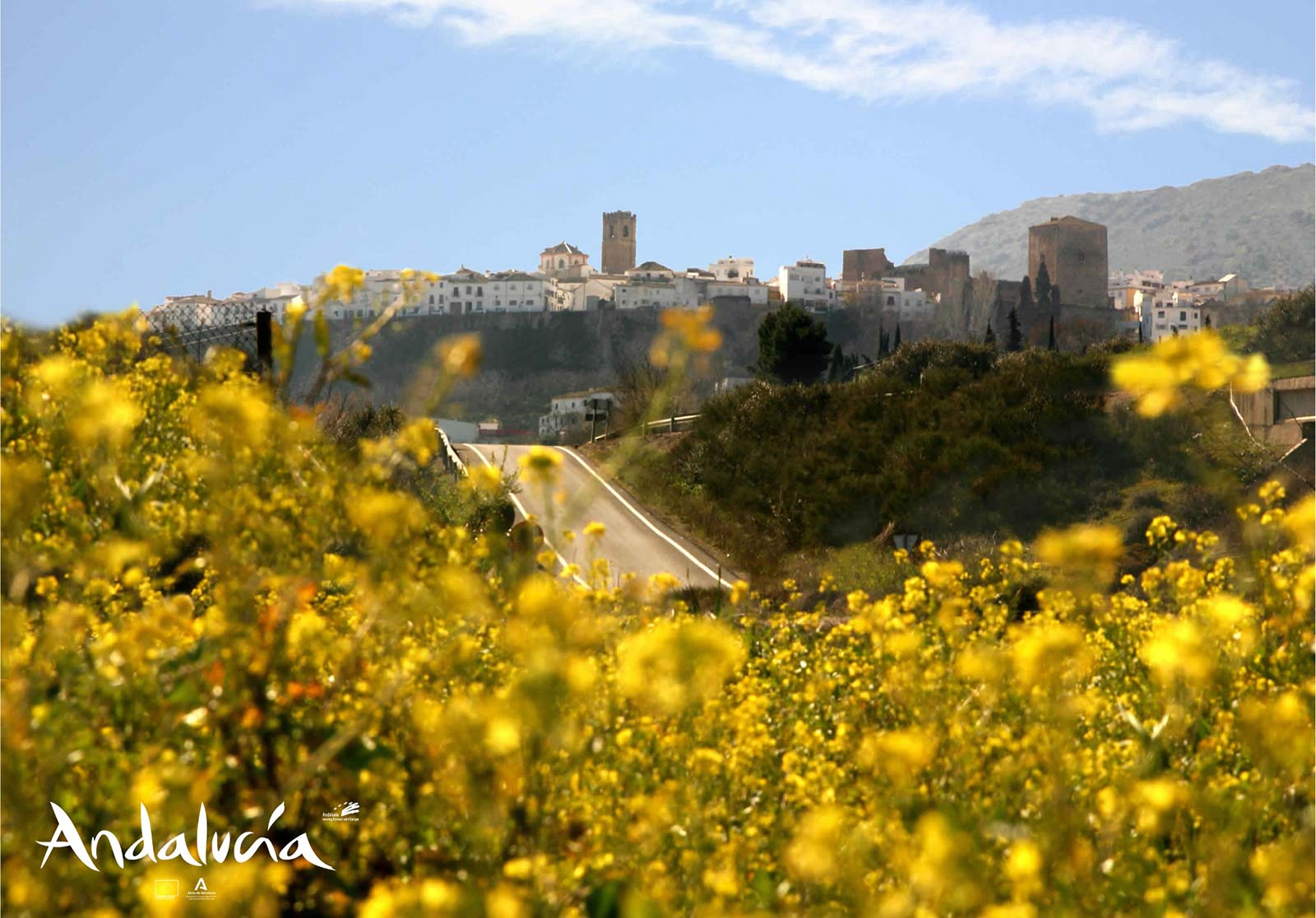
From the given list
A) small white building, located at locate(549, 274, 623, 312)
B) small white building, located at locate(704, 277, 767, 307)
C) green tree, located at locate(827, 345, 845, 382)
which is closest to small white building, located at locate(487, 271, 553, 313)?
small white building, located at locate(549, 274, 623, 312)

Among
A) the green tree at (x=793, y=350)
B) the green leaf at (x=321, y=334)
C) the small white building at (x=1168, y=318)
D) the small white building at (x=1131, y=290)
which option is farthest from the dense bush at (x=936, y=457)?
the small white building at (x=1131, y=290)

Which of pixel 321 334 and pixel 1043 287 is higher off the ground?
pixel 1043 287

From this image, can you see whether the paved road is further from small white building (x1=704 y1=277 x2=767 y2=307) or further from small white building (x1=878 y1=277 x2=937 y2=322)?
small white building (x1=704 y1=277 x2=767 y2=307)

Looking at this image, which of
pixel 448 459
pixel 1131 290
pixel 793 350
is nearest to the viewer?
pixel 448 459

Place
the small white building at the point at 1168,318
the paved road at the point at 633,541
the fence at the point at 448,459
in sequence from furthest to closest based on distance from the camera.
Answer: the small white building at the point at 1168,318 < the fence at the point at 448,459 < the paved road at the point at 633,541

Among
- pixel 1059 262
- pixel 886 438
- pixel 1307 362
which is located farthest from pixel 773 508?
pixel 1059 262

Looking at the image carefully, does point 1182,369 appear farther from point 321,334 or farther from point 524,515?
point 524,515

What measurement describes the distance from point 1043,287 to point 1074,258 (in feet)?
18.7

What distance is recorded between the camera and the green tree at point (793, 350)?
4319 cm

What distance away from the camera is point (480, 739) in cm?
276

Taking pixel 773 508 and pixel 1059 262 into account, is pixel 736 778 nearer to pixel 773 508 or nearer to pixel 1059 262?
pixel 773 508

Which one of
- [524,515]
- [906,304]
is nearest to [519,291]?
[906,304]

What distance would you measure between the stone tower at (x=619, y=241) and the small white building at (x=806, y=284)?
3079cm

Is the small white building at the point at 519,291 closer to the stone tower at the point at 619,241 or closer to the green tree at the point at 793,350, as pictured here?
the stone tower at the point at 619,241
